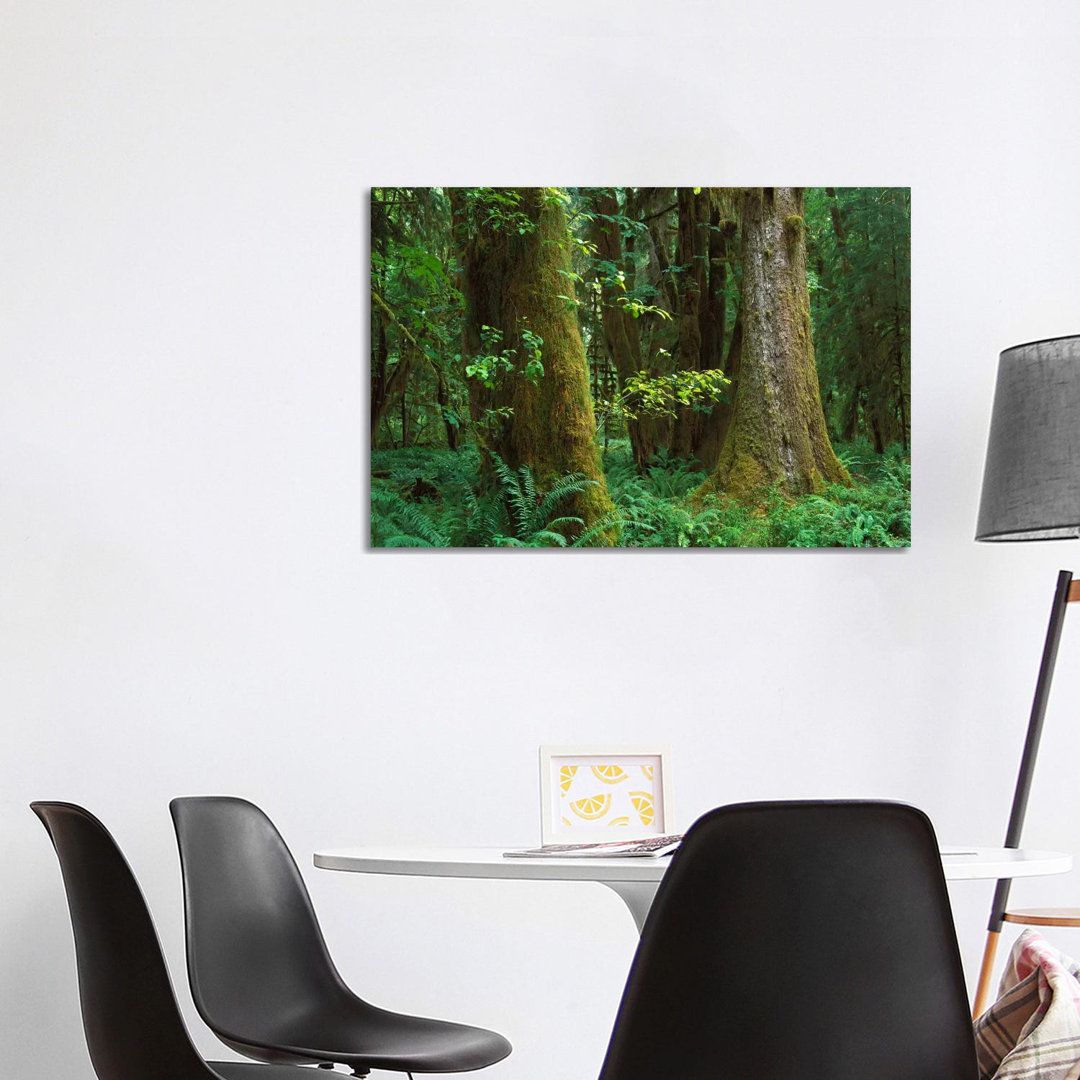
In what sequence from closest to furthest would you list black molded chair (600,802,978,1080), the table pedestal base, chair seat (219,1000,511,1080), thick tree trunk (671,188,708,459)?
black molded chair (600,802,978,1080), the table pedestal base, chair seat (219,1000,511,1080), thick tree trunk (671,188,708,459)

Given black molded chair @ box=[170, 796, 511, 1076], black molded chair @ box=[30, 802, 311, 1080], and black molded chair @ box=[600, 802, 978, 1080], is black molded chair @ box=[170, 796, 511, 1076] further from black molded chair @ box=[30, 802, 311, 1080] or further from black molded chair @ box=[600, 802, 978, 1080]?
black molded chair @ box=[600, 802, 978, 1080]

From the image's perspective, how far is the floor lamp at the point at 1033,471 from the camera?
8.17 ft

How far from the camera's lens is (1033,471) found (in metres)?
2.53

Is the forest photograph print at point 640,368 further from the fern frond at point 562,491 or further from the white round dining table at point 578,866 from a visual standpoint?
the white round dining table at point 578,866

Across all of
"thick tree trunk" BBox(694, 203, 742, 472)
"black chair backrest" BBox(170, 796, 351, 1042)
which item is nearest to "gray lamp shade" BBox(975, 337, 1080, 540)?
"thick tree trunk" BBox(694, 203, 742, 472)

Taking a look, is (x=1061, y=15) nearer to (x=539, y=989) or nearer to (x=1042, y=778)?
(x=1042, y=778)

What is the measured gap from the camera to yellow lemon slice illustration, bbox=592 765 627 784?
83.4 inches

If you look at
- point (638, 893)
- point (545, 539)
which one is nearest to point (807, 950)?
point (638, 893)

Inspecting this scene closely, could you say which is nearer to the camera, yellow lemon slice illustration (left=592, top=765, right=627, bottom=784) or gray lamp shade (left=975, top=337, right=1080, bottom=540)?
yellow lemon slice illustration (left=592, top=765, right=627, bottom=784)

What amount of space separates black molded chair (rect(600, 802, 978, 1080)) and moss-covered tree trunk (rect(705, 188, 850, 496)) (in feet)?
5.53

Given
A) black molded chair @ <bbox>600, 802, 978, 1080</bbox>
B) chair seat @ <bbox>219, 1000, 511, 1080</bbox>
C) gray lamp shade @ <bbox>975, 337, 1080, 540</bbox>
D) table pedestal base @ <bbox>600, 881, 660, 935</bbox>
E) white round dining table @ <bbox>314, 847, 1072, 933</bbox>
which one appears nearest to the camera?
black molded chair @ <bbox>600, 802, 978, 1080</bbox>

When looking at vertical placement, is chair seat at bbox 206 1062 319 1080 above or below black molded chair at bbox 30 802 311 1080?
below

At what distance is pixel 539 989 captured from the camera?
2875 millimetres

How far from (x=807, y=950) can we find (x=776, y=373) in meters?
1.88
